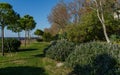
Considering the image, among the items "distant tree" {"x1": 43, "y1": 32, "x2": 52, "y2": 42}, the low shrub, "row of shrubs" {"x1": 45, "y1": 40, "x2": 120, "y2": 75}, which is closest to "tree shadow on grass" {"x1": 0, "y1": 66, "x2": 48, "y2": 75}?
"row of shrubs" {"x1": 45, "y1": 40, "x2": 120, "y2": 75}

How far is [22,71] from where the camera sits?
39.1 feet

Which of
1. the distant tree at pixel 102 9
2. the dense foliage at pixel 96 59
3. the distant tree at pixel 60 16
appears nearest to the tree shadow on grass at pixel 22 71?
the dense foliage at pixel 96 59

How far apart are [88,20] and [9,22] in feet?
25.6

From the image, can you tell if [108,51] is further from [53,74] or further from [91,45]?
[53,74]

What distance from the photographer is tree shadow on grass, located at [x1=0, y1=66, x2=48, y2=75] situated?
11.5 metres

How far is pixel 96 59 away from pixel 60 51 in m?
4.79

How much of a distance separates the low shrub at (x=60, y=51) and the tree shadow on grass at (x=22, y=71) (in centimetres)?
213

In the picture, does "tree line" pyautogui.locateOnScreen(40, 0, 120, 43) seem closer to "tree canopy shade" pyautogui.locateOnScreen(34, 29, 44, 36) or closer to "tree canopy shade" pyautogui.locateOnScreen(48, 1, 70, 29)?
"tree canopy shade" pyautogui.locateOnScreen(48, 1, 70, 29)

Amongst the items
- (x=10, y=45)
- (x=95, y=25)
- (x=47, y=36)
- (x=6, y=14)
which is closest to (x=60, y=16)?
(x=47, y=36)

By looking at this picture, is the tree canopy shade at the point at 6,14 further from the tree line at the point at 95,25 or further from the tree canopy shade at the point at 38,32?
the tree canopy shade at the point at 38,32

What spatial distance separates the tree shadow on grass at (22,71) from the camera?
11.5 m

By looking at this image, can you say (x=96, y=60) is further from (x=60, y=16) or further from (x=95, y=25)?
(x=60, y=16)

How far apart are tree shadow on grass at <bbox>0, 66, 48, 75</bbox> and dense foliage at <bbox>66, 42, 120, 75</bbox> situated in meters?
1.58

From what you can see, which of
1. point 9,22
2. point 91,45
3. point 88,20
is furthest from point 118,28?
point 91,45
